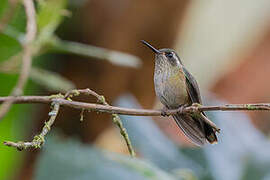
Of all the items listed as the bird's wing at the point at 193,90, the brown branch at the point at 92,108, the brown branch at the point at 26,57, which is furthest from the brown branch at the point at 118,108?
the bird's wing at the point at 193,90

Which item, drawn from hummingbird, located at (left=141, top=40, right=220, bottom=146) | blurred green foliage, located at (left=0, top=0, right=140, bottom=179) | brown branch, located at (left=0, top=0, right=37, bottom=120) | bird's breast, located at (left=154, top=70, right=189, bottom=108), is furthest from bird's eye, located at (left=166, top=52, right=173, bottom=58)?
brown branch, located at (left=0, top=0, right=37, bottom=120)

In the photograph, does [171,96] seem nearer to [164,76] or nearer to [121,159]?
[164,76]

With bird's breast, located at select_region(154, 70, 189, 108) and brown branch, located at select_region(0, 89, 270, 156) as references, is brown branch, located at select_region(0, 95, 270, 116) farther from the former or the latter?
bird's breast, located at select_region(154, 70, 189, 108)

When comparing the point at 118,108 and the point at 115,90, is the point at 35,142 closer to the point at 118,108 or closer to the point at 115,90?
the point at 118,108

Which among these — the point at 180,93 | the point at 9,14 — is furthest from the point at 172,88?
the point at 9,14

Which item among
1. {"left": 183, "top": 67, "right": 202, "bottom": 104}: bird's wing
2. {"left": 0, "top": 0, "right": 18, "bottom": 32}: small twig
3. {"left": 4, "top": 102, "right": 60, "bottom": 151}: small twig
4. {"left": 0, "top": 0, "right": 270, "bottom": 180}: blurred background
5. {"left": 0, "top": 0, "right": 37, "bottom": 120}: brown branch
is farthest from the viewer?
{"left": 0, "top": 0, "right": 270, "bottom": 180}: blurred background
